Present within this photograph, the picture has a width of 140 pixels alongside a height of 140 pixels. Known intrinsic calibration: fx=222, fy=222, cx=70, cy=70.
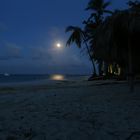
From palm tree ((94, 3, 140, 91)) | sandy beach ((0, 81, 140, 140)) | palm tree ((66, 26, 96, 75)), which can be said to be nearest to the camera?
sandy beach ((0, 81, 140, 140))

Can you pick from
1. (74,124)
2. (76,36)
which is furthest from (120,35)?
(76,36)

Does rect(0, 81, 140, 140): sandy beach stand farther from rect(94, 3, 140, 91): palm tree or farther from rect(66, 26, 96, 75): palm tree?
rect(66, 26, 96, 75): palm tree

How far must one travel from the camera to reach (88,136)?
338 cm

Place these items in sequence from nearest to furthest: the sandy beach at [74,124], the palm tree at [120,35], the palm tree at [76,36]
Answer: the sandy beach at [74,124] → the palm tree at [120,35] → the palm tree at [76,36]

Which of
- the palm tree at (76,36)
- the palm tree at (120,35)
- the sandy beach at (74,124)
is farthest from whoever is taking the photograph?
the palm tree at (76,36)

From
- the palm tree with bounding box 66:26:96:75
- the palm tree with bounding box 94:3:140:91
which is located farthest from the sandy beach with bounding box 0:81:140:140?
the palm tree with bounding box 66:26:96:75

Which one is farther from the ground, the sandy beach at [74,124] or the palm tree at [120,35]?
the palm tree at [120,35]

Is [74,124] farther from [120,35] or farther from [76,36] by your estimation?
[76,36]

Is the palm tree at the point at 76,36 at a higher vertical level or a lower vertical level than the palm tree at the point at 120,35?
higher

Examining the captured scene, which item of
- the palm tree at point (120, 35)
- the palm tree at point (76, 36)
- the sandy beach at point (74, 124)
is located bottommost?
the sandy beach at point (74, 124)

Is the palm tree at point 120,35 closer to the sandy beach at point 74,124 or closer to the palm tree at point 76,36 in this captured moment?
the sandy beach at point 74,124

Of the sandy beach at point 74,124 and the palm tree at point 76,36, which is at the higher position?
the palm tree at point 76,36

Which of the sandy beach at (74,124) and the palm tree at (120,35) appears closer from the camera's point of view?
the sandy beach at (74,124)

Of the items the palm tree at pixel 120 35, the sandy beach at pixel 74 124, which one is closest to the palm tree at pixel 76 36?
the palm tree at pixel 120 35
